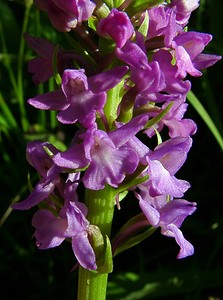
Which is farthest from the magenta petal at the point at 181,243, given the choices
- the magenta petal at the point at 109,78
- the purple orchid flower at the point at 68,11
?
the purple orchid flower at the point at 68,11

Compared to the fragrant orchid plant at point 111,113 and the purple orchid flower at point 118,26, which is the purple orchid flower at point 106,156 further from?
the purple orchid flower at point 118,26

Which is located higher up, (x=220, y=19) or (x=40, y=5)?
(x=40, y=5)

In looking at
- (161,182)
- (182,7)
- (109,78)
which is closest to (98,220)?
(161,182)

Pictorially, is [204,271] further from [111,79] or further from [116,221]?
[111,79]

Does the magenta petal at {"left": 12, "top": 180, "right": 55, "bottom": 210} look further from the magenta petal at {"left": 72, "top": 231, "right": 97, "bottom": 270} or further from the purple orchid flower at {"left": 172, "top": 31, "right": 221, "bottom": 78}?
the purple orchid flower at {"left": 172, "top": 31, "right": 221, "bottom": 78}

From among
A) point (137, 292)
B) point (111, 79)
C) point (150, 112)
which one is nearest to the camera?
point (111, 79)

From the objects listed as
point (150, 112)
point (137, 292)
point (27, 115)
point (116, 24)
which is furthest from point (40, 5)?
point (27, 115)
